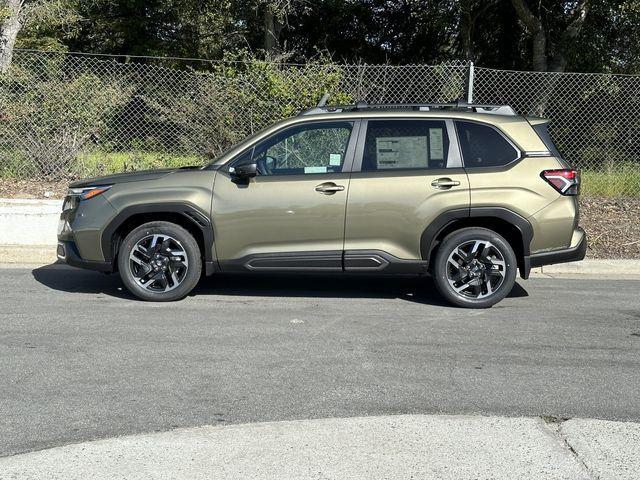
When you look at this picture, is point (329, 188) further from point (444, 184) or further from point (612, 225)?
point (612, 225)

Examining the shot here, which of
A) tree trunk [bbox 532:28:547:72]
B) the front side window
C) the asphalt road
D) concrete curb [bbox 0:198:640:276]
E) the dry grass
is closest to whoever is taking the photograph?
the asphalt road

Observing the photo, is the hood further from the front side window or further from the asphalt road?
the asphalt road

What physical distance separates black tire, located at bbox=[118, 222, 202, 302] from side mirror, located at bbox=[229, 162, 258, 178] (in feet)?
2.46

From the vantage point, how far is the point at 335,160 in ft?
24.0

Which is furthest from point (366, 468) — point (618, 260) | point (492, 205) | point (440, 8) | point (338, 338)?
point (440, 8)

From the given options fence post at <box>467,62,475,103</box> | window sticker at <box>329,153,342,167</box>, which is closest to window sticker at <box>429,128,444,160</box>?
window sticker at <box>329,153,342,167</box>

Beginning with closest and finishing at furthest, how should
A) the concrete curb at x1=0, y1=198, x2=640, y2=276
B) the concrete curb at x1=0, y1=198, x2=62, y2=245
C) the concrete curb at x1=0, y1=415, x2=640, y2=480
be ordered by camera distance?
the concrete curb at x1=0, y1=415, x2=640, y2=480 < the concrete curb at x1=0, y1=198, x2=640, y2=276 < the concrete curb at x1=0, y1=198, x2=62, y2=245

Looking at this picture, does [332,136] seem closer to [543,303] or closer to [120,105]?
[543,303]

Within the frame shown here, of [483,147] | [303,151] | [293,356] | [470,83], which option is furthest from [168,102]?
[293,356]

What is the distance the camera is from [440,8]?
22078 millimetres

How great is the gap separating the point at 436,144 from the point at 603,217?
5.07 m

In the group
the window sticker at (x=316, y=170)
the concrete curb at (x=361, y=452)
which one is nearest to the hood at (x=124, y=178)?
the window sticker at (x=316, y=170)

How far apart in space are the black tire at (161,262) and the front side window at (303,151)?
100 cm

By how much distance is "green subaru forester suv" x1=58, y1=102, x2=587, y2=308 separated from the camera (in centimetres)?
716
